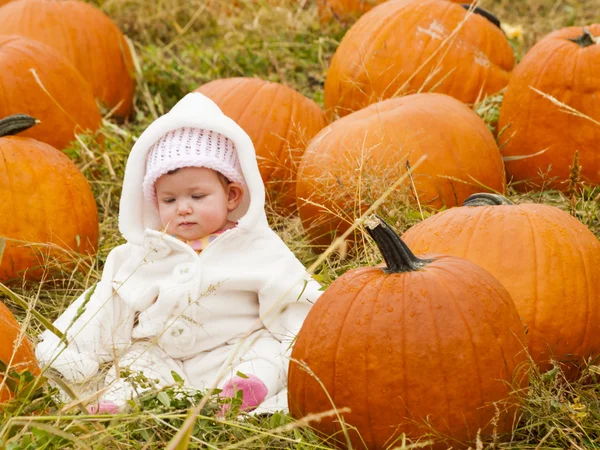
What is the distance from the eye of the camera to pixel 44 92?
5848 millimetres

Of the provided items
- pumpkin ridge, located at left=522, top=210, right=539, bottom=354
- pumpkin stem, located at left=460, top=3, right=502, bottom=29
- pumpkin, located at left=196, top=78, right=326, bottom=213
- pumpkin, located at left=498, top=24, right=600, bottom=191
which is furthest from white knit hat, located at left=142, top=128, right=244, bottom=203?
pumpkin stem, located at left=460, top=3, right=502, bottom=29

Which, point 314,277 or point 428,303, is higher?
point 428,303

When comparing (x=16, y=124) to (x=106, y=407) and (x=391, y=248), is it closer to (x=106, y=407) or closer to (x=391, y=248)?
(x=106, y=407)

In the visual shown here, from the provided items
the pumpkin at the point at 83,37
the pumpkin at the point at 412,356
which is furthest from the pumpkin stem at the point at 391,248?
the pumpkin at the point at 83,37

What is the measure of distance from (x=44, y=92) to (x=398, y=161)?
2.34 meters

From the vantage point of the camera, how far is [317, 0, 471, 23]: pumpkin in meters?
7.75

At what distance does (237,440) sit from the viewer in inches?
122

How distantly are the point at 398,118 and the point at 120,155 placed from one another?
1.93 m

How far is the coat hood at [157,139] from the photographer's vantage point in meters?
3.95

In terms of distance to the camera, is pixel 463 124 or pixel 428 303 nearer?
pixel 428 303

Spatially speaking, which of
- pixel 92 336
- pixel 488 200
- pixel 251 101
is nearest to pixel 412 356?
pixel 488 200

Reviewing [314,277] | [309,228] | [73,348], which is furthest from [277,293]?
[309,228]

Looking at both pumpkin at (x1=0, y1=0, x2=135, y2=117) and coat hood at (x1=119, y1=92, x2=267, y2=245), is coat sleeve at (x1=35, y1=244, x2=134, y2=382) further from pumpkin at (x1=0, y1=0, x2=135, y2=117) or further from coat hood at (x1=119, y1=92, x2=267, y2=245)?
pumpkin at (x1=0, y1=0, x2=135, y2=117)

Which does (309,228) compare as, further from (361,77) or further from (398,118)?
(361,77)
